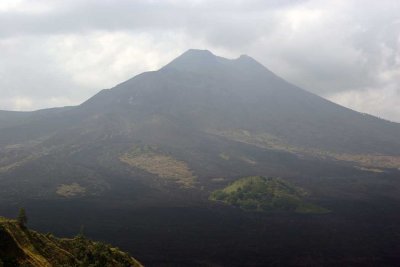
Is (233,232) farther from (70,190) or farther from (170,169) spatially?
(170,169)

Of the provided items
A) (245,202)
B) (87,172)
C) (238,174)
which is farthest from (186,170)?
(245,202)

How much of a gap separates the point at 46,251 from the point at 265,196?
105566 millimetres

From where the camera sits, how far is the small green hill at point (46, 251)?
34.7 metres

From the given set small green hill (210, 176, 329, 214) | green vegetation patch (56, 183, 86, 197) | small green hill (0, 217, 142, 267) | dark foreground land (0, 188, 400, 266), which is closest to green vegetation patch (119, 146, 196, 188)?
small green hill (210, 176, 329, 214)

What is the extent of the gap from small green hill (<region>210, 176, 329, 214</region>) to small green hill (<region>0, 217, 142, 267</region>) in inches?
3637

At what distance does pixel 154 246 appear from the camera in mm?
90938

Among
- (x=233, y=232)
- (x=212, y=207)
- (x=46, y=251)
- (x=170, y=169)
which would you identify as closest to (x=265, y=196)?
(x=212, y=207)

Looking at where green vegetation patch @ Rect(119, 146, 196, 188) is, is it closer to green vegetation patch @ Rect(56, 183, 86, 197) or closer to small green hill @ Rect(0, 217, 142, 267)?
green vegetation patch @ Rect(56, 183, 86, 197)

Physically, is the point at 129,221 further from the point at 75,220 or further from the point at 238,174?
the point at 238,174

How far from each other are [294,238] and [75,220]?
46.9 meters

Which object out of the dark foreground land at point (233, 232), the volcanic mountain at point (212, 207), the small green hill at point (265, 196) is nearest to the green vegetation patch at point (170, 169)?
the volcanic mountain at point (212, 207)

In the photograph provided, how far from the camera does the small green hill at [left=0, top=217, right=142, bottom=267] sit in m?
34.7

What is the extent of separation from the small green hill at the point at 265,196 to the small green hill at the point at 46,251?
92.4 m

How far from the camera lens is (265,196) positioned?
14050cm
